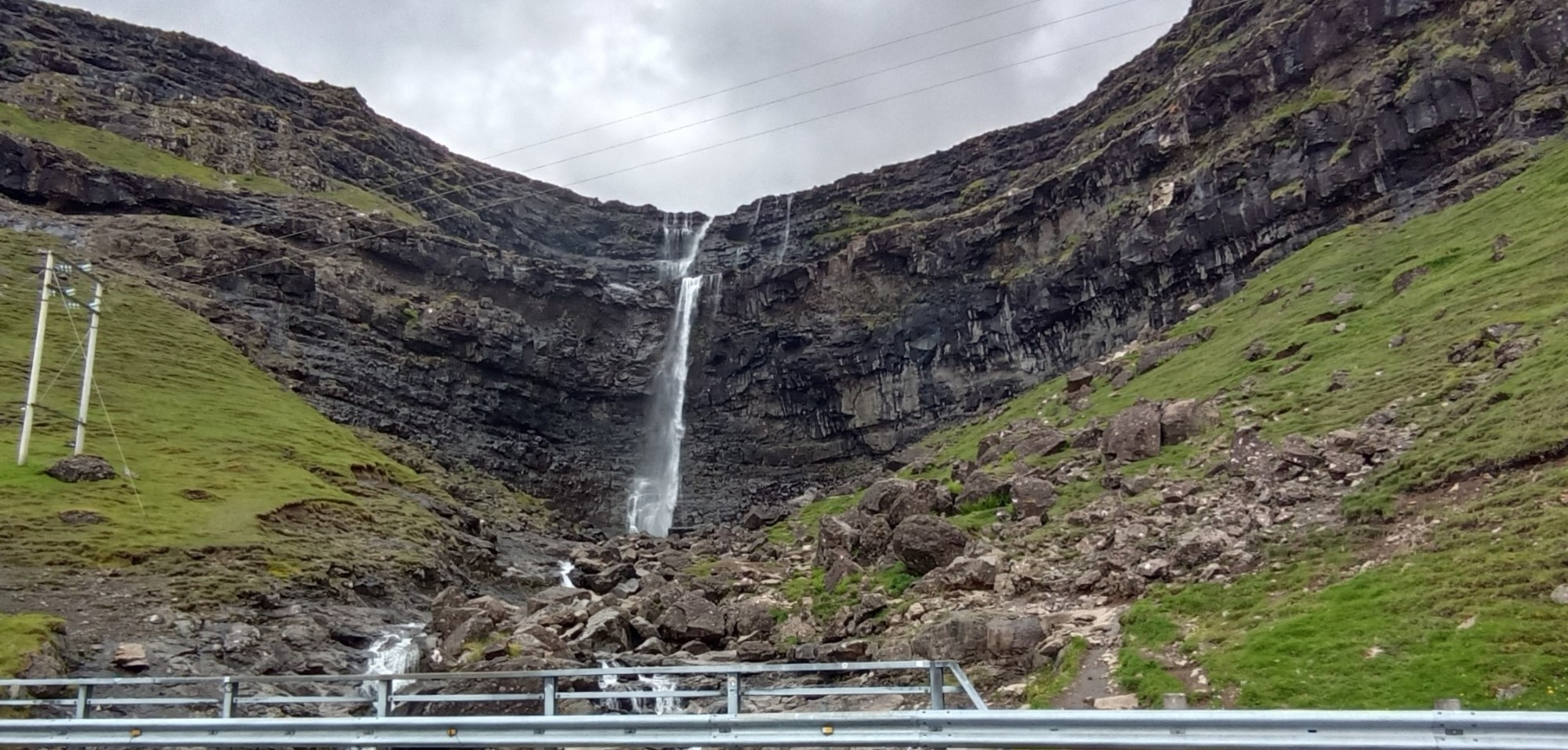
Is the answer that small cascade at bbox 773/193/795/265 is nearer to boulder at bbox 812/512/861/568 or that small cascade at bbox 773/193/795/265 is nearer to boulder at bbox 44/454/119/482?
boulder at bbox 812/512/861/568

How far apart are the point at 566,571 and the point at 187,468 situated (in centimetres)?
2060

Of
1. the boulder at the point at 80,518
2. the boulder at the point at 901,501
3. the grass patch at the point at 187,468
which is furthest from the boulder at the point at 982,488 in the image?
the boulder at the point at 80,518

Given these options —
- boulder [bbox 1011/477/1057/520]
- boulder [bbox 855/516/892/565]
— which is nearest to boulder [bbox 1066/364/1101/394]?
boulder [bbox 1011/477/1057/520]

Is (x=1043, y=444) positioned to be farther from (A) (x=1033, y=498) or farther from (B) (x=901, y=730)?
(B) (x=901, y=730)

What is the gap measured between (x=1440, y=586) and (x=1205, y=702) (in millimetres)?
5275

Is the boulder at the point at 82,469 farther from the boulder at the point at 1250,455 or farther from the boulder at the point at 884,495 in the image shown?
the boulder at the point at 1250,455

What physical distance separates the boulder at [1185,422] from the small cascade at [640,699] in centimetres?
2234

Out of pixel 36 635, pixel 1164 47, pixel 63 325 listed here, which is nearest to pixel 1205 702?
pixel 36 635

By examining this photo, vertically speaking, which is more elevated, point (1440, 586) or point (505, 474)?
point (505, 474)

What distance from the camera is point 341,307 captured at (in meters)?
75.6

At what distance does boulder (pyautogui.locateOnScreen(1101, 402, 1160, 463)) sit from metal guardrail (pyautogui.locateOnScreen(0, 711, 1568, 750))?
1184 inches

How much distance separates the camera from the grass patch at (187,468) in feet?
107

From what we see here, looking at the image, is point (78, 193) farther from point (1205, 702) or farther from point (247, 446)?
point (1205, 702)

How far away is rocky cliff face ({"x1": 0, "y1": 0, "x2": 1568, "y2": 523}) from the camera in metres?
59.5
